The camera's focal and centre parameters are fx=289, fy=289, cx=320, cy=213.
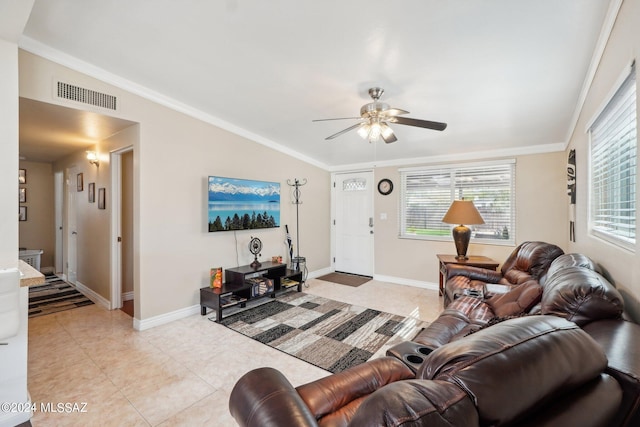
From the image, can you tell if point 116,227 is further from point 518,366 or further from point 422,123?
point 518,366

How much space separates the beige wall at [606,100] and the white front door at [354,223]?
3159 millimetres

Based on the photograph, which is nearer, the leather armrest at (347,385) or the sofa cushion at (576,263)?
the leather armrest at (347,385)

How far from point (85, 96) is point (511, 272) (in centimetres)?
467

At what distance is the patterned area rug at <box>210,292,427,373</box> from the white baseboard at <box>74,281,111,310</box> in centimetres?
173

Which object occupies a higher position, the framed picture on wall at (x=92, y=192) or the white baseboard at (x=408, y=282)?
the framed picture on wall at (x=92, y=192)

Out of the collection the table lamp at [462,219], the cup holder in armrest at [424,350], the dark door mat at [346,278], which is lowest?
the dark door mat at [346,278]

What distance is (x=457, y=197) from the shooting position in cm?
450

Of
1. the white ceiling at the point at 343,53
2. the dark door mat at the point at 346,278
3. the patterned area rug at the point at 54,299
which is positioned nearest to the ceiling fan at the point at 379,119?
the white ceiling at the point at 343,53

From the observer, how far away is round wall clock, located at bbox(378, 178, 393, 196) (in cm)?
511

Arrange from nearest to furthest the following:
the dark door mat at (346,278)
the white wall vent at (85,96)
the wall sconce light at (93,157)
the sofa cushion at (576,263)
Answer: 1. the sofa cushion at (576,263)
2. the white wall vent at (85,96)
3. the wall sconce light at (93,157)
4. the dark door mat at (346,278)

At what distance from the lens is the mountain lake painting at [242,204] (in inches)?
146

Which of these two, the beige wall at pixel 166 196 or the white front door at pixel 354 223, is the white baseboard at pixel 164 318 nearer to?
the beige wall at pixel 166 196

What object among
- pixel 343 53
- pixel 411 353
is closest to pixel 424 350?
pixel 411 353

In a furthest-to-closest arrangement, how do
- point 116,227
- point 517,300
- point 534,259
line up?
point 116,227 → point 534,259 → point 517,300
